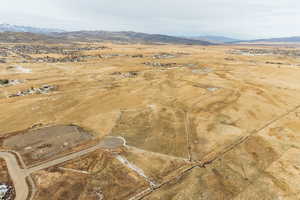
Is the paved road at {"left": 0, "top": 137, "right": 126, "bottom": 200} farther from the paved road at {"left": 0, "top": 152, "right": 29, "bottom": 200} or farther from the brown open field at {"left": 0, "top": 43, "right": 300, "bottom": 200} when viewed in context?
the brown open field at {"left": 0, "top": 43, "right": 300, "bottom": 200}

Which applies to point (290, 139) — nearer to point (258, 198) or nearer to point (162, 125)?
point (258, 198)

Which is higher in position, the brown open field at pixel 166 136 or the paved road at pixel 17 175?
the brown open field at pixel 166 136

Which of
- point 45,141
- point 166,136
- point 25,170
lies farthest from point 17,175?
point 166,136

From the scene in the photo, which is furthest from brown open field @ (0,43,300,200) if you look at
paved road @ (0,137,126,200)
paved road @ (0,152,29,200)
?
paved road @ (0,152,29,200)

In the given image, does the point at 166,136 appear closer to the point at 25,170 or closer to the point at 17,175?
the point at 25,170

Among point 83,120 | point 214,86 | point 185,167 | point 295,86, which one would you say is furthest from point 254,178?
point 295,86

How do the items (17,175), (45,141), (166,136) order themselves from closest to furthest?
(17,175)
(45,141)
(166,136)

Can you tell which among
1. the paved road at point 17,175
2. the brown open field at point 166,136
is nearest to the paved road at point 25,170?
the paved road at point 17,175

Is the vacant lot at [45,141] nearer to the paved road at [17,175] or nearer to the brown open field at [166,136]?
the brown open field at [166,136]
